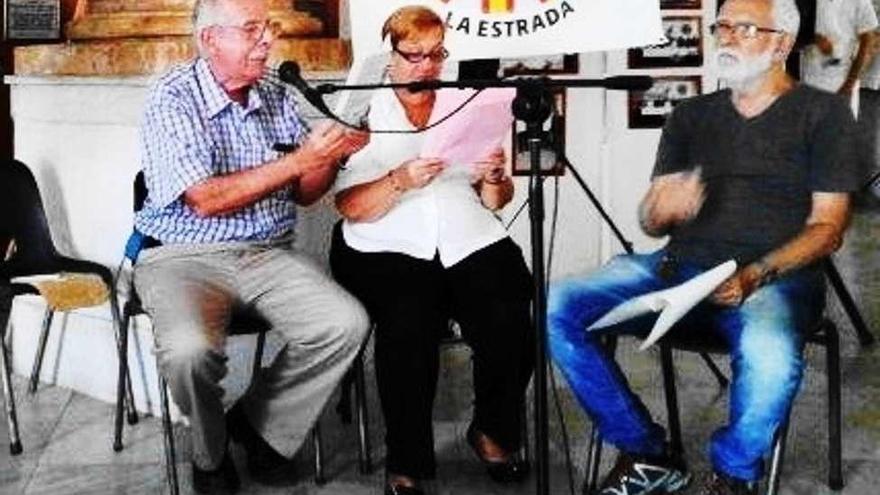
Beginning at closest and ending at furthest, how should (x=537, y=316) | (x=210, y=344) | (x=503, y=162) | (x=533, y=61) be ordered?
(x=537, y=316), (x=210, y=344), (x=503, y=162), (x=533, y=61)

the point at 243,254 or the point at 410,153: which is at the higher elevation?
the point at 410,153

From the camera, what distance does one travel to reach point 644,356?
4191 mm

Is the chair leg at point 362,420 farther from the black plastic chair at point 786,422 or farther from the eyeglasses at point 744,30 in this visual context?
the eyeglasses at point 744,30

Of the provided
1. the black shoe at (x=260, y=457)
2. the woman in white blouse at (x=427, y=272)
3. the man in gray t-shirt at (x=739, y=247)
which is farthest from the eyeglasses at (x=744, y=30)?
the black shoe at (x=260, y=457)

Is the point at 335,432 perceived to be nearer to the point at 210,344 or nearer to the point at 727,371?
the point at 210,344

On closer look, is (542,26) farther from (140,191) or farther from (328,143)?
(140,191)

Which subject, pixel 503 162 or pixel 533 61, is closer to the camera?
pixel 503 162

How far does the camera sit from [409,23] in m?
2.71

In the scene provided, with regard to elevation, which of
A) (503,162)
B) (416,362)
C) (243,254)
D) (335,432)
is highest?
(503,162)

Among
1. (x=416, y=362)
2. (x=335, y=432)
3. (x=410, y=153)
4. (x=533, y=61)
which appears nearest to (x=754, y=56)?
(x=410, y=153)

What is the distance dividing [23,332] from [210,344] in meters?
1.63

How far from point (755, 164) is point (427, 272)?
820 millimetres

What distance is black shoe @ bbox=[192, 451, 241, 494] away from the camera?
283 cm

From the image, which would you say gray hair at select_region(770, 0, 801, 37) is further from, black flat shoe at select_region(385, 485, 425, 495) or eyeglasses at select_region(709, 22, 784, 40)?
black flat shoe at select_region(385, 485, 425, 495)
